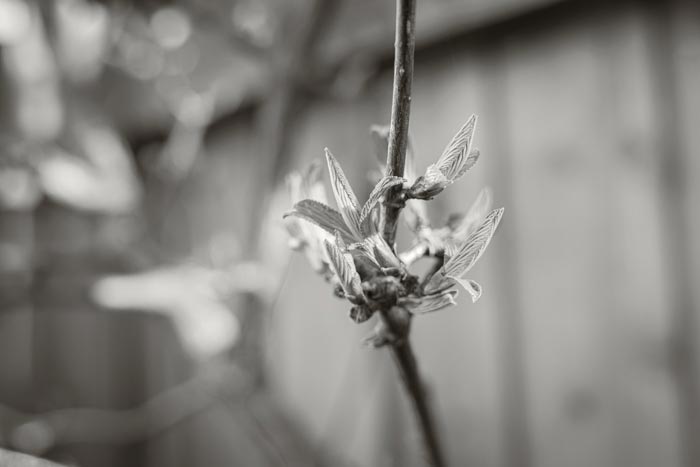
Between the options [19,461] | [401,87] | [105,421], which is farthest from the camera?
[105,421]

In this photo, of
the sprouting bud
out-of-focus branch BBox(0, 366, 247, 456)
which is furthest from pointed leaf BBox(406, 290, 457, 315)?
out-of-focus branch BBox(0, 366, 247, 456)

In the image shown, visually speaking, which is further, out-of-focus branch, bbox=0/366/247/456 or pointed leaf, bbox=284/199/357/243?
out-of-focus branch, bbox=0/366/247/456

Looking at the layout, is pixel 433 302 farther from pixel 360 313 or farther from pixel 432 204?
pixel 432 204

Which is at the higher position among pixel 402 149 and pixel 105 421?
pixel 402 149

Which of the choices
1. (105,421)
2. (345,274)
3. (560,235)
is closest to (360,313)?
(345,274)

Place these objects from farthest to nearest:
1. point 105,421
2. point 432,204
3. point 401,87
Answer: point 105,421 < point 432,204 < point 401,87

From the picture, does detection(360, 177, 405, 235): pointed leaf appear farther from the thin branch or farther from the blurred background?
the blurred background
